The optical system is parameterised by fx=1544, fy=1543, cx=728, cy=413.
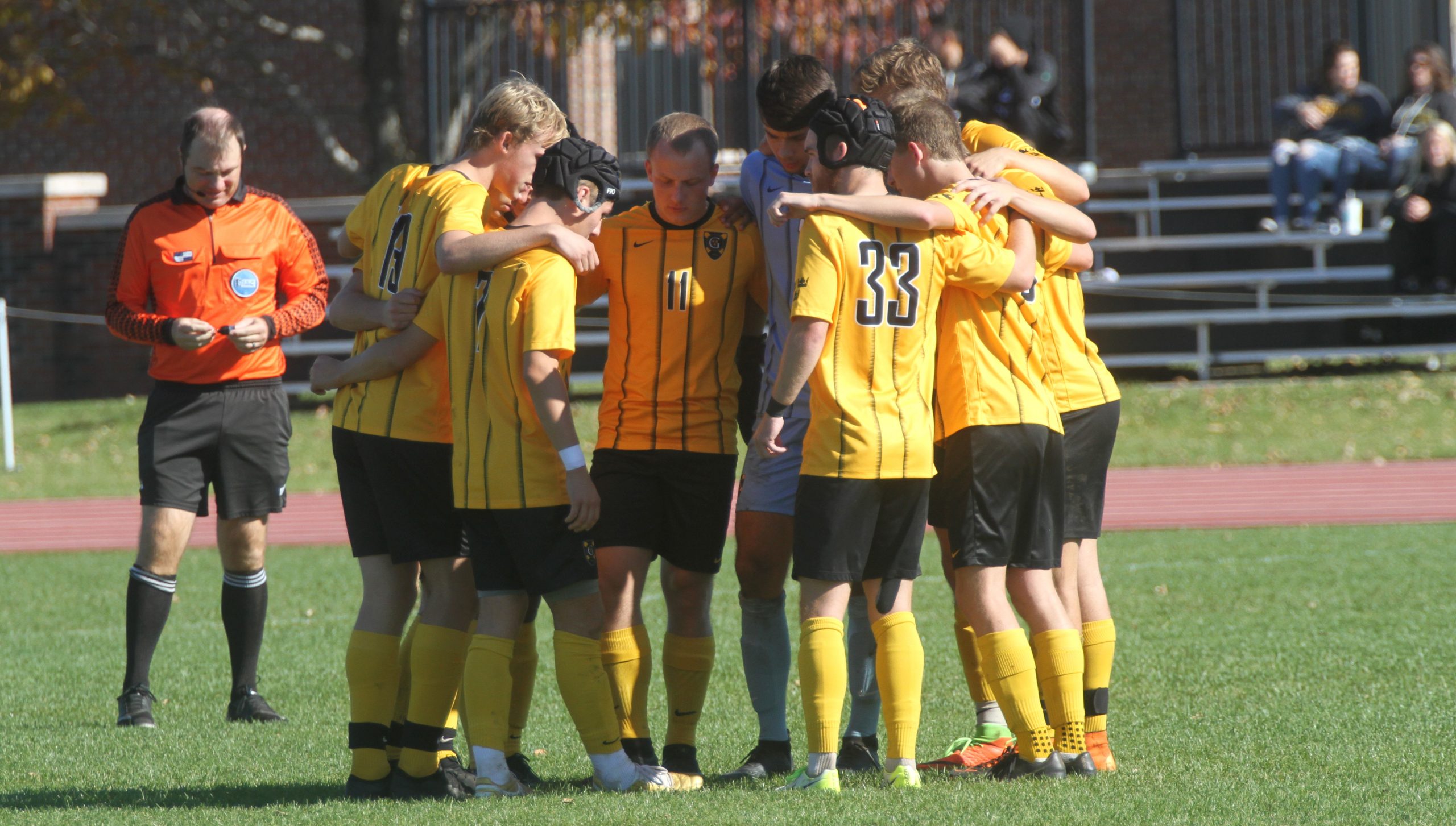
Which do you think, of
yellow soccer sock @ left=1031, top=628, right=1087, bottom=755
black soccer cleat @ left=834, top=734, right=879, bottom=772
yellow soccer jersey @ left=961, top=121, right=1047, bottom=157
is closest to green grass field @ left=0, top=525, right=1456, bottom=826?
yellow soccer sock @ left=1031, top=628, right=1087, bottom=755

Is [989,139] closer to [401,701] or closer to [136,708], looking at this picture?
[401,701]

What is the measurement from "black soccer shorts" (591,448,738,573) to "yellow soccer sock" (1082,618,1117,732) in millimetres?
1233

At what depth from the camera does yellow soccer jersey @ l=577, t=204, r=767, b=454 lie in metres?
4.73

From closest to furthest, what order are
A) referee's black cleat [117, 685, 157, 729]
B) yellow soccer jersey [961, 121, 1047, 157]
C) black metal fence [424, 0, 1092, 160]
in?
yellow soccer jersey [961, 121, 1047, 157], referee's black cleat [117, 685, 157, 729], black metal fence [424, 0, 1092, 160]

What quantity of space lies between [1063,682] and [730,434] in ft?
4.11

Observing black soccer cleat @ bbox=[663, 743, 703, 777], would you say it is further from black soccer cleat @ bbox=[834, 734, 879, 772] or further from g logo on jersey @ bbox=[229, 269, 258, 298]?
g logo on jersey @ bbox=[229, 269, 258, 298]

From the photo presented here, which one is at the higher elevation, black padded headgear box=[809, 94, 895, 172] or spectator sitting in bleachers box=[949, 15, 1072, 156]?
spectator sitting in bleachers box=[949, 15, 1072, 156]

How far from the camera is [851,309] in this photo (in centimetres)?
440

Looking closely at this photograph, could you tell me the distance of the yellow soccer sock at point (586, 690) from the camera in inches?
179

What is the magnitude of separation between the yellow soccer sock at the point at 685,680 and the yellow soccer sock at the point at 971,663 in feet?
2.94

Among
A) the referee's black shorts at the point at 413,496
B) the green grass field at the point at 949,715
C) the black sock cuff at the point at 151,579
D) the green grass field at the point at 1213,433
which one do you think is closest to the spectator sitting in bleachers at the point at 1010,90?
the green grass field at the point at 1213,433

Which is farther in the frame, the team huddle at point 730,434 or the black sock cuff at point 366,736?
the black sock cuff at point 366,736

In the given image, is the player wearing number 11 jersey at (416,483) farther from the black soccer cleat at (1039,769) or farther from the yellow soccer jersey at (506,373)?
the black soccer cleat at (1039,769)

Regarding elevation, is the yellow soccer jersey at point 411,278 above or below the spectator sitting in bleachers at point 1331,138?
below
